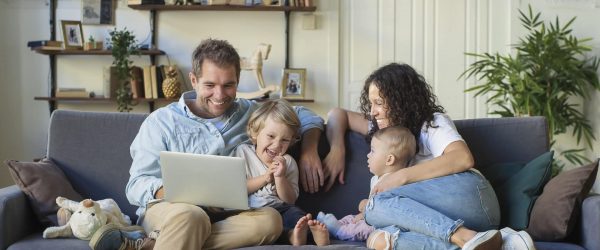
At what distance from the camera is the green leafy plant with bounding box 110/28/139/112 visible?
190 inches

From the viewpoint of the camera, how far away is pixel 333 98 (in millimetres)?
5078

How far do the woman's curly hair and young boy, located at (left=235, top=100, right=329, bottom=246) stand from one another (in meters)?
0.33

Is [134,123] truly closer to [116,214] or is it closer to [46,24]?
[116,214]

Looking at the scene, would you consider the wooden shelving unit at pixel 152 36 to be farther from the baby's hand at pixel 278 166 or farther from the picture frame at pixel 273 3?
the baby's hand at pixel 278 166

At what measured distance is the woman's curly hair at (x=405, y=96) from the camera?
2.45 meters

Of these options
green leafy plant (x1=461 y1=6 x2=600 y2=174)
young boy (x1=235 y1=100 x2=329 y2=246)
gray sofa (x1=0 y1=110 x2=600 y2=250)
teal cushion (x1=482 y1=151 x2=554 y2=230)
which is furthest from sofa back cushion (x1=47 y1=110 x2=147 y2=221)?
green leafy plant (x1=461 y1=6 x2=600 y2=174)

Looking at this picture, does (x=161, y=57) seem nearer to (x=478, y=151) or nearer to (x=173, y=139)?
(x=173, y=139)

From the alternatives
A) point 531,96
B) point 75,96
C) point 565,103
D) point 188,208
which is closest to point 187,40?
point 75,96

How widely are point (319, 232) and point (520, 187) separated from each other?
75 centimetres

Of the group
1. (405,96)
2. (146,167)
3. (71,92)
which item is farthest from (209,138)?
(71,92)

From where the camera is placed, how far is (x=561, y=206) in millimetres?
2299

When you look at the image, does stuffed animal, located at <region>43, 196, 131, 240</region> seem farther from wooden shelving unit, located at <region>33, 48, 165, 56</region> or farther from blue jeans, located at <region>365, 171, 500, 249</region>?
wooden shelving unit, located at <region>33, 48, 165, 56</region>

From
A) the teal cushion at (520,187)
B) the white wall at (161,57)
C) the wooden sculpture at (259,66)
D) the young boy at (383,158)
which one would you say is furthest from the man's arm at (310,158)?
the white wall at (161,57)

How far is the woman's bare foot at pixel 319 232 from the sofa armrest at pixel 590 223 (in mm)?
853
